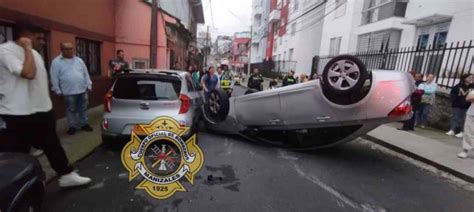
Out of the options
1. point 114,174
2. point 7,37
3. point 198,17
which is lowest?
point 114,174

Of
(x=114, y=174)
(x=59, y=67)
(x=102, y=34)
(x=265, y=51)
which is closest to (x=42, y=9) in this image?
(x=59, y=67)

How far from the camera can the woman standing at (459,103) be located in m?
7.23

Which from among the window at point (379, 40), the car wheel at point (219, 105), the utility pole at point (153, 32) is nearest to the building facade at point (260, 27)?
the window at point (379, 40)

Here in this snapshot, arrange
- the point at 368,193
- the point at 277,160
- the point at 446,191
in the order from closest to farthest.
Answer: the point at 368,193, the point at 446,191, the point at 277,160

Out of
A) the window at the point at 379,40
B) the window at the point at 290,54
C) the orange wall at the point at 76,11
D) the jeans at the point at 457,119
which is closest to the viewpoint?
the orange wall at the point at 76,11

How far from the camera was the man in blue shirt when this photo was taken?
18.1 ft

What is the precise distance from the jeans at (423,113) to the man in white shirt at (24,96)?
8881mm

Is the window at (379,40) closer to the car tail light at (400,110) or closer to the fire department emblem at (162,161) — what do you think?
the car tail light at (400,110)

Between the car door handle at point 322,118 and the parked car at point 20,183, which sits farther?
the car door handle at point 322,118

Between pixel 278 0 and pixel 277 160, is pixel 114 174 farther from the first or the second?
pixel 278 0

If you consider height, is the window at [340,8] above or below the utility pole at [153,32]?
above

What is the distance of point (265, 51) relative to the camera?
43094 millimetres

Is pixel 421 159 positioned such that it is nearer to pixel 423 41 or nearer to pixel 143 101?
pixel 143 101

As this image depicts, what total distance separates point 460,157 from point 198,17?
32.7m
